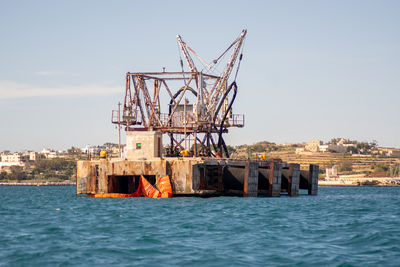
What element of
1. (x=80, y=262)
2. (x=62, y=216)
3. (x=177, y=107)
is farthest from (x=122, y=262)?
(x=177, y=107)

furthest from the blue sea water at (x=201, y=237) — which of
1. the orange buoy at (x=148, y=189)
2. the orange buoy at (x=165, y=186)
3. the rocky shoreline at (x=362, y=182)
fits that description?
the rocky shoreline at (x=362, y=182)

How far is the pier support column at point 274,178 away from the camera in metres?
56.4

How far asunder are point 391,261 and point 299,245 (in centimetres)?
410

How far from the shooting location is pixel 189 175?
→ 49531 mm

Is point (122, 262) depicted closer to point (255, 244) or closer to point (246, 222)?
point (255, 244)

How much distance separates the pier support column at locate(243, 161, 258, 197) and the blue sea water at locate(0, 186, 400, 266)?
38.5 feet

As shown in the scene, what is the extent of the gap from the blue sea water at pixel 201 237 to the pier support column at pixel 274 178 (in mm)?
15845

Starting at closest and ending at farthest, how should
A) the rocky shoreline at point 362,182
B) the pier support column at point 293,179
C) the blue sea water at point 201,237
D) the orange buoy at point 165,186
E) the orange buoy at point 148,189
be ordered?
the blue sea water at point 201,237, the orange buoy at point 165,186, the orange buoy at point 148,189, the pier support column at point 293,179, the rocky shoreline at point 362,182

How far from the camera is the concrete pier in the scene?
163 feet

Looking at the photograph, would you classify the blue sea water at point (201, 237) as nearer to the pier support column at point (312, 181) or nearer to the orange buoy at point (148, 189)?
the orange buoy at point (148, 189)

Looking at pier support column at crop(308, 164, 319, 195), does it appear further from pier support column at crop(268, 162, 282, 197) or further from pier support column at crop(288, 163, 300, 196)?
pier support column at crop(268, 162, 282, 197)

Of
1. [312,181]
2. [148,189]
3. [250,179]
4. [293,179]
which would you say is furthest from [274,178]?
[148,189]

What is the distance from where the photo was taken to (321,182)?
187 metres

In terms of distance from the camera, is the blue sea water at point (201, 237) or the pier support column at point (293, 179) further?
the pier support column at point (293, 179)
